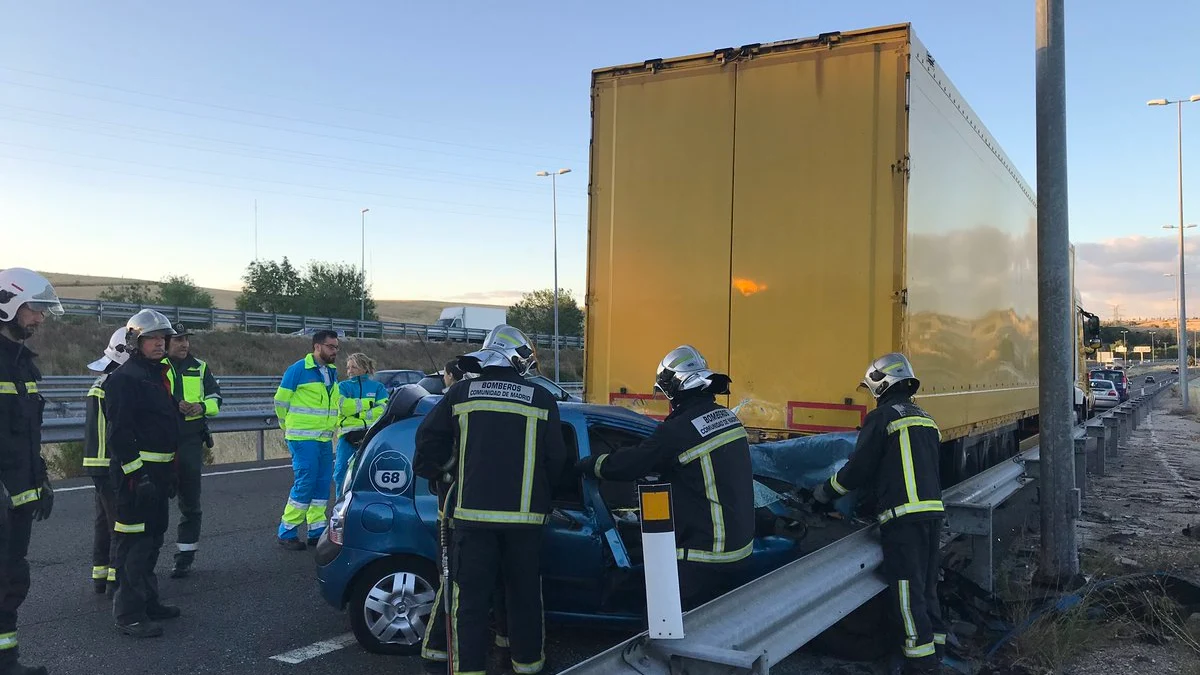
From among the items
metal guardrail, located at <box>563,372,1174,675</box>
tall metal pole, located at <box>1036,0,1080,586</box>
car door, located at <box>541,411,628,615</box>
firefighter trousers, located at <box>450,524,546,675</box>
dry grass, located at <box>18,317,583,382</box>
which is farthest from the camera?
dry grass, located at <box>18,317,583,382</box>

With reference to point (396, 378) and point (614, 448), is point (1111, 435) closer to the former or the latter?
point (396, 378)

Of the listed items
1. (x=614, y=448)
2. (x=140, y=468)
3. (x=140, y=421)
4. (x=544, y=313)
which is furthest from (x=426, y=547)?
(x=544, y=313)

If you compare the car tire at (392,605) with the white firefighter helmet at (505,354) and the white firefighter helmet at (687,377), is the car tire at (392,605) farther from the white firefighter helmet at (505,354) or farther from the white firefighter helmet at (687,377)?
the white firefighter helmet at (687,377)

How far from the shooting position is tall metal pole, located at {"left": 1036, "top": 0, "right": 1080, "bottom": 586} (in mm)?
5926

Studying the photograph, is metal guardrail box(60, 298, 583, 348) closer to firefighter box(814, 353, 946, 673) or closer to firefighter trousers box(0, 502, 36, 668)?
firefighter trousers box(0, 502, 36, 668)

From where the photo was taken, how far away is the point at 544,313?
190 feet

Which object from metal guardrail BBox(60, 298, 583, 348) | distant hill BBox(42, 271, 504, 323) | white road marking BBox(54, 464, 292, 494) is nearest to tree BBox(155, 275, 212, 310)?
distant hill BBox(42, 271, 504, 323)

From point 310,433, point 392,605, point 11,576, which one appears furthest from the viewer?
point 310,433

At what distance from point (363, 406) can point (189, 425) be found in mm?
1536

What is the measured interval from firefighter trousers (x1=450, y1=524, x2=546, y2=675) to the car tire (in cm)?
64

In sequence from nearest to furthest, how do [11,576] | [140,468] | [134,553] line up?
[11,576] < [134,553] < [140,468]

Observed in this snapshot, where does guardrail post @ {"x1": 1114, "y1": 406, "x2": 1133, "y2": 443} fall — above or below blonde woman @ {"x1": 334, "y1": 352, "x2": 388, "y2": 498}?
below

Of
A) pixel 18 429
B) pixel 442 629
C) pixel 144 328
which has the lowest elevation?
pixel 442 629

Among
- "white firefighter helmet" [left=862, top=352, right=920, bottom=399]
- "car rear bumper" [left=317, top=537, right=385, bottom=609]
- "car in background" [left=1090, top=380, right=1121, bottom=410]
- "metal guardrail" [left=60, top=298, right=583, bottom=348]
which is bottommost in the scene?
"car in background" [left=1090, top=380, right=1121, bottom=410]
